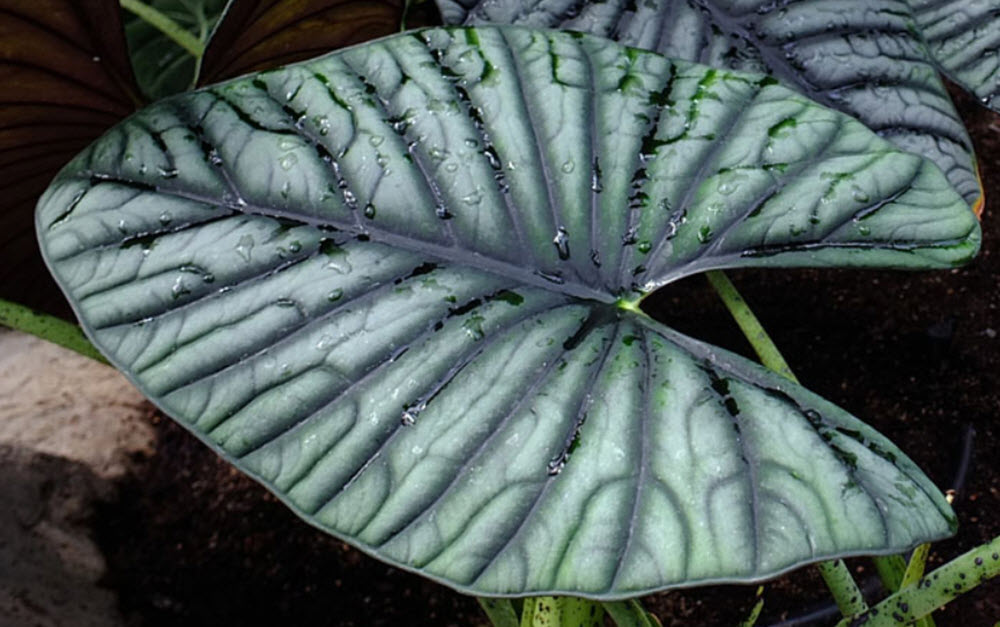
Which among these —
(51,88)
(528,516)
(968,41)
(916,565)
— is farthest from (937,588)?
(51,88)

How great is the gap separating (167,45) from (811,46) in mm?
992

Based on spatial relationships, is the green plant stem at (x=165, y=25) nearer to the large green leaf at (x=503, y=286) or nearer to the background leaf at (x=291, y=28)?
the background leaf at (x=291, y=28)

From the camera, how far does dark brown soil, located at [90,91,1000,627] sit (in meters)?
1.42

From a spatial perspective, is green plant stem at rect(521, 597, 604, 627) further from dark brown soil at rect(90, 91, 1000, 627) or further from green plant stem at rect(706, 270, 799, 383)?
dark brown soil at rect(90, 91, 1000, 627)

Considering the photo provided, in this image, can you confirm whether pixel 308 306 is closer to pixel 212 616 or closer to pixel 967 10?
pixel 967 10

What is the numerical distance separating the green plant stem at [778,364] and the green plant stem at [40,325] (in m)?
0.67

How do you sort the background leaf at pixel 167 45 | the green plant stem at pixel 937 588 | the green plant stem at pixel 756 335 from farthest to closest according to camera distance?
the background leaf at pixel 167 45, the green plant stem at pixel 756 335, the green plant stem at pixel 937 588

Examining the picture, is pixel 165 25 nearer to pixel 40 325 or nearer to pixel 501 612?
pixel 40 325

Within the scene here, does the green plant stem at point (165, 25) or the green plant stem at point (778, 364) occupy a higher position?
the green plant stem at point (165, 25)

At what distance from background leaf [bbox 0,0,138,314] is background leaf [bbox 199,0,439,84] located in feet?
0.30

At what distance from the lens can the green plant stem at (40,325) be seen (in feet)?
3.18

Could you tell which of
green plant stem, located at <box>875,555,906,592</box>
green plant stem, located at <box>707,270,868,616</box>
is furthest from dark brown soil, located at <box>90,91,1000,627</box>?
green plant stem, located at <box>707,270,868,616</box>

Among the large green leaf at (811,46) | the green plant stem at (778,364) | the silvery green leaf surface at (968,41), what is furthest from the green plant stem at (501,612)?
the silvery green leaf surface at (968,41)

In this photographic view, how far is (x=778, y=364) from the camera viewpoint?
3.34 feet
